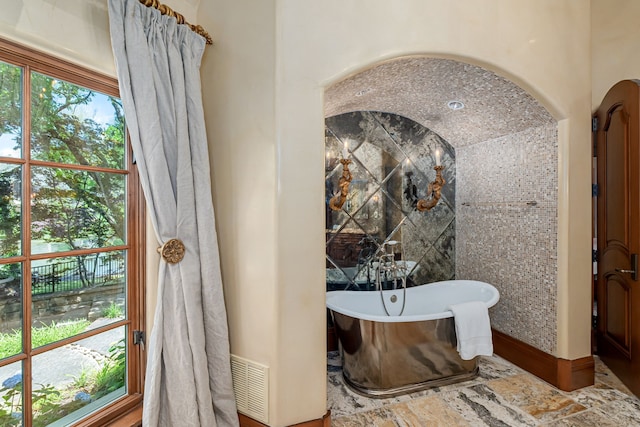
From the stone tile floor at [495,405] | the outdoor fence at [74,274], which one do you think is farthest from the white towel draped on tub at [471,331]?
the outdoor fence at [74,274]

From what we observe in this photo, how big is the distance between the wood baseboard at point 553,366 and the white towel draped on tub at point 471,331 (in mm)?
503

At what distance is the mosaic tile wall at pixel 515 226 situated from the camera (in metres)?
2.28

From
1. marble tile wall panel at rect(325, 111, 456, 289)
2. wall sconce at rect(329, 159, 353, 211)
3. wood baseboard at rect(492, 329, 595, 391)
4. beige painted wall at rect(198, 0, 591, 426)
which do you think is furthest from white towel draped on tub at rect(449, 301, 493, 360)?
wall sconce at rect(329, 159, 353, 211)

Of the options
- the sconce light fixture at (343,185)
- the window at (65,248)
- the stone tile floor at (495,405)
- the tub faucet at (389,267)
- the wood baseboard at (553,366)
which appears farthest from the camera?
the tub faucet at (389,267)

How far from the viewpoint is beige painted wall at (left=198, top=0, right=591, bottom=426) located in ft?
5.37

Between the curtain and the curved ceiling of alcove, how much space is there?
2.78ft

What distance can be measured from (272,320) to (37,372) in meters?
0.99

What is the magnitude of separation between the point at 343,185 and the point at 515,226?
1.47m

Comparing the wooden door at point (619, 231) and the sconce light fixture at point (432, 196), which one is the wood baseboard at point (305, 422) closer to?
the sconce light fixture at point (432, 196)

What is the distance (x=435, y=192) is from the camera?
283cm

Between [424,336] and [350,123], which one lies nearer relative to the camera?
[424,336]

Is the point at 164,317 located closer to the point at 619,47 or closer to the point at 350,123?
the point at 350,123

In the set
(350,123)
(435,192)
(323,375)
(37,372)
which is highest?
(350,123)

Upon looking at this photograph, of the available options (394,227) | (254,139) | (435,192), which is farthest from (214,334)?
(435,192)
